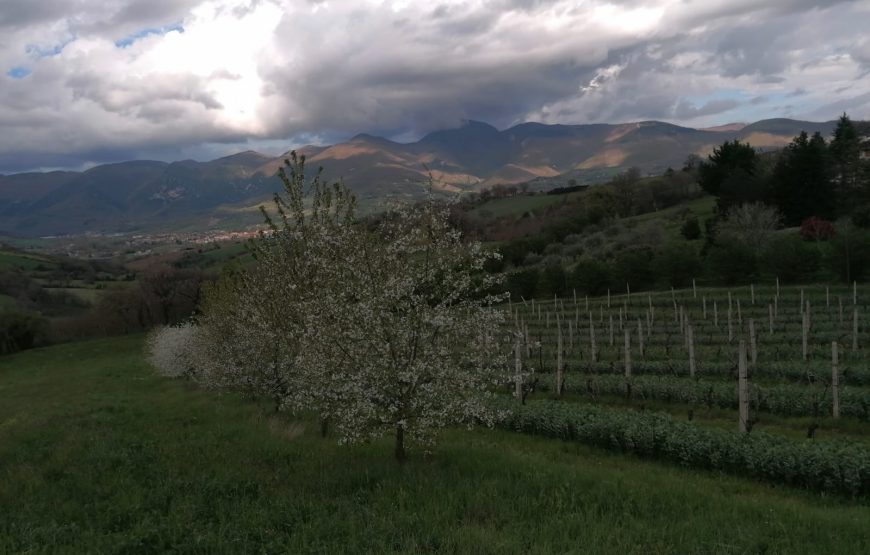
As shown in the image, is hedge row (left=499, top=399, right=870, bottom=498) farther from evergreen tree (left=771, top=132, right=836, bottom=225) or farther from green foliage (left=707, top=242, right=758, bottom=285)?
evergreen tree (left=771, top=132, right=836, bottom=225)

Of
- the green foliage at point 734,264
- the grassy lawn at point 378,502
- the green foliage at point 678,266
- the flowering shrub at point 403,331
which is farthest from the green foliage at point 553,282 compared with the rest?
the flowering shrub at point 403,331

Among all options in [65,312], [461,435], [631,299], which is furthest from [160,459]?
[65,312]

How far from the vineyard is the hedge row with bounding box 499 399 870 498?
0.08 ft

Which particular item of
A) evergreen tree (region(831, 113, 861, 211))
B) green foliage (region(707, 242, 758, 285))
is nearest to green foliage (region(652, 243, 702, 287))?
green foliage (region(707, 242, 758, 285))

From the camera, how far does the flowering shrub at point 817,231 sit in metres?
62.1

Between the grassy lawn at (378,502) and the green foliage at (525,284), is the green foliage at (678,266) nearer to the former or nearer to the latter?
the green foliage at (525,284)

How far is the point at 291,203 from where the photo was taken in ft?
51.7

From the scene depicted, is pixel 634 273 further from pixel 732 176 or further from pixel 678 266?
pixel 732 176

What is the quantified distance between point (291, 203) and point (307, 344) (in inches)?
199

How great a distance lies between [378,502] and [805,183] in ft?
273

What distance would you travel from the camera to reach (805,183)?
7469 centimetres

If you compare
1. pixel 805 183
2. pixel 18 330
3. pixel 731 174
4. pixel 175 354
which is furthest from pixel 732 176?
pixel 18 330

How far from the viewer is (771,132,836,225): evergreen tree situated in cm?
7362

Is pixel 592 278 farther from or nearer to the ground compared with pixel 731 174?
nearer to the ground
